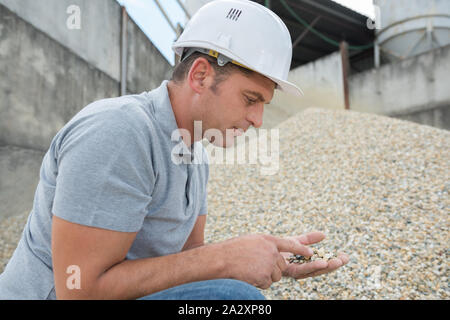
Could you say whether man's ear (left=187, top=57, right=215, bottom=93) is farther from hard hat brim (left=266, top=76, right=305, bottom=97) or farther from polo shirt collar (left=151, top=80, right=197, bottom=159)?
hard hat brim (left=266, top=76, right=305, bottom=97)

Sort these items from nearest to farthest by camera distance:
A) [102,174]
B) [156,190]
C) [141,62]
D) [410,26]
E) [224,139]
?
1. [102,174]
2. [156,190]
3. [224,139]
4. [141,62]
5. [410,26]

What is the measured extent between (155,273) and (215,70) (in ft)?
2.53

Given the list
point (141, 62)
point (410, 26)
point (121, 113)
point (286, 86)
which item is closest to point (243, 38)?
point (286, 86)

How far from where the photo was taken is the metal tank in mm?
8164

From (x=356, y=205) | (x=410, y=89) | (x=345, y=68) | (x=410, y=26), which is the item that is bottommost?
(x=356, y=205)

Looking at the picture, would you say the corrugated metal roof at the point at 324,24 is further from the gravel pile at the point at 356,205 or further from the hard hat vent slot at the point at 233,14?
the hard hat vent slot at the point at 233,14

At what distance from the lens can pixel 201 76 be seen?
1.20 meters

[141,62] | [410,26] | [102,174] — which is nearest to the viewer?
[102,174]

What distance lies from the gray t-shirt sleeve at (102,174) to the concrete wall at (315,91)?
7.14m

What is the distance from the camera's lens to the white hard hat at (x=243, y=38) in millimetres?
1204

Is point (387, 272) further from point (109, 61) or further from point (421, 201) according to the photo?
point (109, 61)
